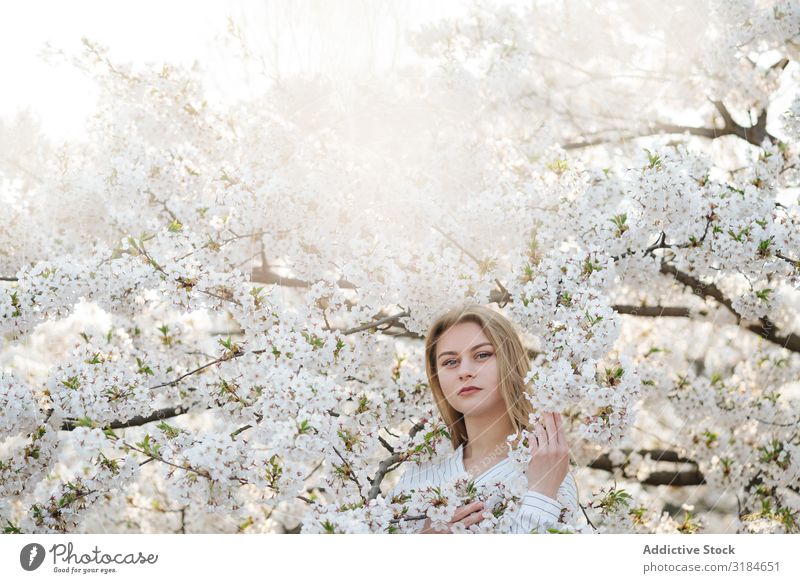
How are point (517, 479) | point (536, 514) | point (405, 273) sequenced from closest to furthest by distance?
1. point (536, 514)
2. point (517, 479)
3. point (405, 273)

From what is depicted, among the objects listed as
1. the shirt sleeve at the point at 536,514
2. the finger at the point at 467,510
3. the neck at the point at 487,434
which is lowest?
the shirt sleeve at the point at 536,514

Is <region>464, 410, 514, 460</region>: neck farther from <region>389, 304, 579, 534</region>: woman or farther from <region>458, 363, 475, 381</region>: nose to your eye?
<region>458, 363, 475, 381</region>: nose

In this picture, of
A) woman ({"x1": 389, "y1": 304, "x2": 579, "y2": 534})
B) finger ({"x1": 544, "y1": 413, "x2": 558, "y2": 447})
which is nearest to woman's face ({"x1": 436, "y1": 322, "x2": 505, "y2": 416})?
woman ({"x1": 389, "y1": 304, "x2": 579, "y2": 534})

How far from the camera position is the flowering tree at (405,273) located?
6.36 ft

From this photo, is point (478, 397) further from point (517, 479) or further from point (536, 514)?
point (536, 514)

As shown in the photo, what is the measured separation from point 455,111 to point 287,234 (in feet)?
4.75

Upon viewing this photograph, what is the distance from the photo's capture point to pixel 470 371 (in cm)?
216

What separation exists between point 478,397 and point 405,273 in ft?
1.54

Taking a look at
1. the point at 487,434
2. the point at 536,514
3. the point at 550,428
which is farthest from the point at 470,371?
the point at 536,514

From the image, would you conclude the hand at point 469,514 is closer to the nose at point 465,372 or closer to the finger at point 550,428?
the finger at point 550,428

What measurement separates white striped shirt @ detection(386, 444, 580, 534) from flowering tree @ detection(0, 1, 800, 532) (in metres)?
0.06
